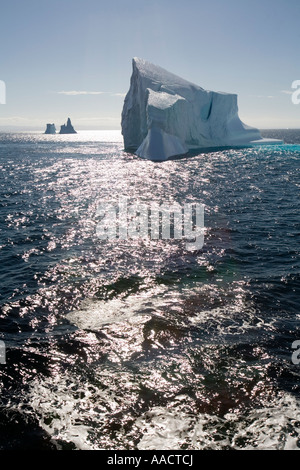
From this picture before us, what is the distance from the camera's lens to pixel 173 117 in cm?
5244

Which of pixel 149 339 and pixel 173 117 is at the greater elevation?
pixel 173 117

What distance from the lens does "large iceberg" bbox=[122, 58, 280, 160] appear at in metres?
52.1

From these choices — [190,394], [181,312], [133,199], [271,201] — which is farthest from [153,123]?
[190,394]

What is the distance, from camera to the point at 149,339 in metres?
9.21

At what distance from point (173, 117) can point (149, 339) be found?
161 ft

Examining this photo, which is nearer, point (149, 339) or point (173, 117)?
point (149, 339)

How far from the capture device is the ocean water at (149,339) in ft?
21.5

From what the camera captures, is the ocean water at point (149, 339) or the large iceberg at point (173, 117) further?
the large iceberg at point (173, 117)

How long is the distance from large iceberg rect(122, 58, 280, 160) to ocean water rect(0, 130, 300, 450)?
118 ft

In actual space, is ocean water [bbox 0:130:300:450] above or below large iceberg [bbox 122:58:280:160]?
below

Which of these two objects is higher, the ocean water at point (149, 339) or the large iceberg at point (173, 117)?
the large iceberg at point (173, 117)

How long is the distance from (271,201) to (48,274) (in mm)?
19690

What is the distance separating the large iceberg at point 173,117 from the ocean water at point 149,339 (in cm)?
3597
